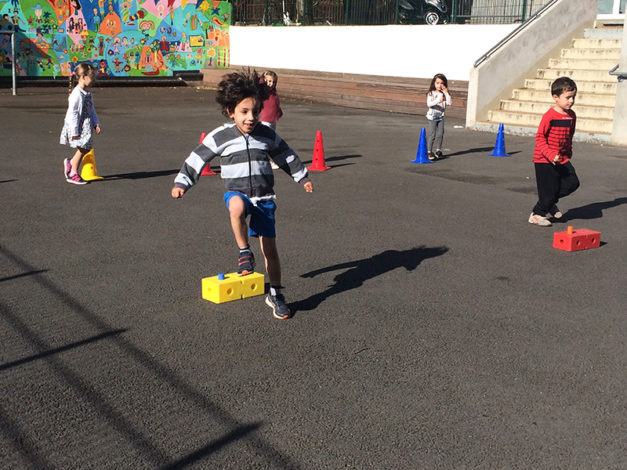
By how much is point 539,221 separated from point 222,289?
14.8 feet

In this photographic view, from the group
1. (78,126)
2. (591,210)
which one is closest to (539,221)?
(591,210)

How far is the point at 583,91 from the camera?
18844mm

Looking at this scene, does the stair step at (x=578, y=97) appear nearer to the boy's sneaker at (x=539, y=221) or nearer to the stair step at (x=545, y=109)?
the stair step at (x=545, y=109)

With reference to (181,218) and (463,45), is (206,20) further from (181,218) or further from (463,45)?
(181,218)

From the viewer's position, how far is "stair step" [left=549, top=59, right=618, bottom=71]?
19438 mm

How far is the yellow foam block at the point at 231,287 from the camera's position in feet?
20.1

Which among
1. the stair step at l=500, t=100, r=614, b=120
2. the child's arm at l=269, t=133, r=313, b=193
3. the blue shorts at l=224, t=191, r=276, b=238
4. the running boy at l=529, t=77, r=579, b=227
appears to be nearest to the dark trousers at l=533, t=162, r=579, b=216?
the running boy at l=529, t=77, r=579, b=227

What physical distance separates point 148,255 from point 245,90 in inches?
97.5

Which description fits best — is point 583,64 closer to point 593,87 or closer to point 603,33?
point 593,87

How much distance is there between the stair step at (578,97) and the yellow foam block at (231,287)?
13.8 m

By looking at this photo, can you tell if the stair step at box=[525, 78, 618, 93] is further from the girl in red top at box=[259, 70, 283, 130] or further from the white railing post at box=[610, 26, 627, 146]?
the girl in red top at box=[259, 70, 283, 130]

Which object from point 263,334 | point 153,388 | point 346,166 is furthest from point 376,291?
point 346,166

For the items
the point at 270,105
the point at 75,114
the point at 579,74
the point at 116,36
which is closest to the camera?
the point at 75,114

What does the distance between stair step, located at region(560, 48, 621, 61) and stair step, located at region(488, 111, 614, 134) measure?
294 centimetres
